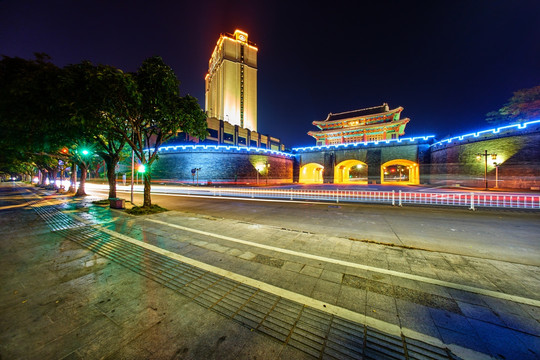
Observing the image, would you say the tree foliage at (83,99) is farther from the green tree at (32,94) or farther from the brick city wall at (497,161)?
the brick city wall at (497,161)

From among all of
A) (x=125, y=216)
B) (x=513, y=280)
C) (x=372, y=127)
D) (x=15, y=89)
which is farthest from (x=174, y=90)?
(x=372, y=127)

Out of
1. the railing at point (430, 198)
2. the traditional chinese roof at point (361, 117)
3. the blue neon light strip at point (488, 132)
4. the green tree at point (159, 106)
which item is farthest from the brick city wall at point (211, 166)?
the blue neon light strip at point (488, 132)

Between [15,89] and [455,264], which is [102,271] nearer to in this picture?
[455,264]

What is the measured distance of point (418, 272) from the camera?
3.26 metres

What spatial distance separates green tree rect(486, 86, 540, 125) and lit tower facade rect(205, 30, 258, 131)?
6260 centimetres

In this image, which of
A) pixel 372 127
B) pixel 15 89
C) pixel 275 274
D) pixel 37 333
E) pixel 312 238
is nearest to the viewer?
pixel 37 333

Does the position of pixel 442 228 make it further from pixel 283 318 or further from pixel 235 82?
pixel 235 82

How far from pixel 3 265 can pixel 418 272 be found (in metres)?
7.89

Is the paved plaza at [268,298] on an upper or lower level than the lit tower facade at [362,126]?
lower

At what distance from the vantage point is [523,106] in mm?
24406

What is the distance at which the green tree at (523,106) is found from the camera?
935 inches

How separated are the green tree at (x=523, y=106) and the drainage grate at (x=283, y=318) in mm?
37914

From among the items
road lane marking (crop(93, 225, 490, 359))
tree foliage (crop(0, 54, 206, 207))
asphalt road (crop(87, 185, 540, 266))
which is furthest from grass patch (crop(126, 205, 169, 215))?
road lane marking (crop(93, 225, 490, 359))

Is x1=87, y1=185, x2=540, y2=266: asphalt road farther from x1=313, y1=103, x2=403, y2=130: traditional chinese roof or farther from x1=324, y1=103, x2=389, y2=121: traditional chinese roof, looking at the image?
x1=324, y1=103, x2=389, y2=121: traditional chinese roof
